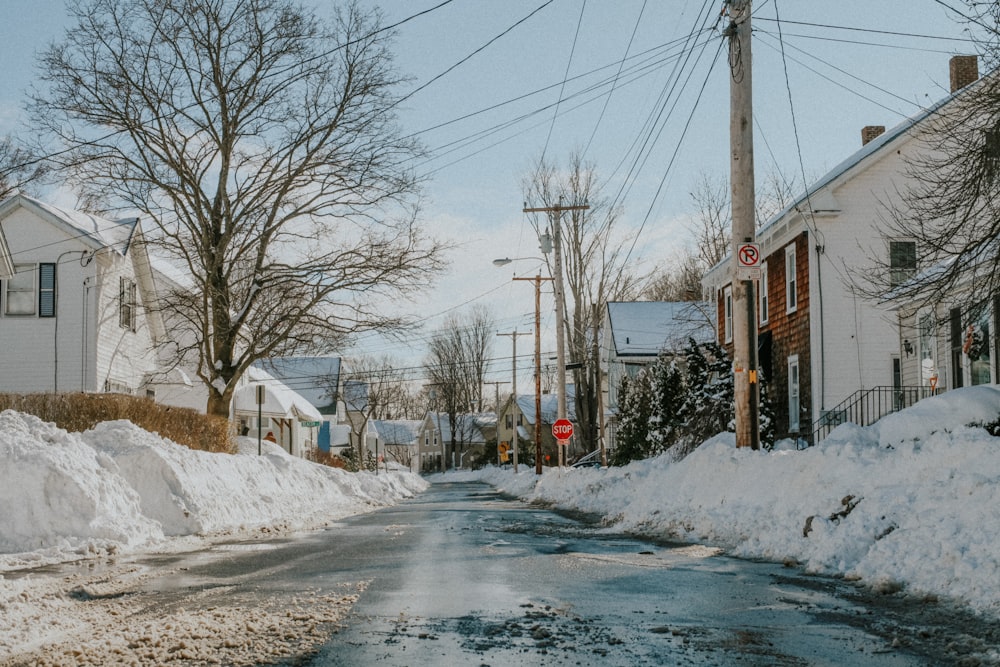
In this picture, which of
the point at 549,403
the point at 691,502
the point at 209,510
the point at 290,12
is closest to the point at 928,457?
the point at 691,502

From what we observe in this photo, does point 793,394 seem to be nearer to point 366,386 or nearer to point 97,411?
point 97,411

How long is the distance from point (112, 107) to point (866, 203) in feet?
69.5

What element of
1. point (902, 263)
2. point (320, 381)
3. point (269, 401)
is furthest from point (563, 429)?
point (320, 381)

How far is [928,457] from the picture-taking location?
34.8 feet

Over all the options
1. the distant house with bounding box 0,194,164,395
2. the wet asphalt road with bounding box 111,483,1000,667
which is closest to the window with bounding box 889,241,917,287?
the wet asphalt road with bounding box 111,483,1000,667

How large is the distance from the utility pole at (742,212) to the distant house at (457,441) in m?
81.0

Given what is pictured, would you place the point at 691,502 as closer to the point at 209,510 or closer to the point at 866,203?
the point at 209,510

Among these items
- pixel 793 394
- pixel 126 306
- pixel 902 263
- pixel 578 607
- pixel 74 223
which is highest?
pixel 74 223

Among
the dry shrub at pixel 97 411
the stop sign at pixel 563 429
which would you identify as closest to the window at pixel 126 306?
the dry shrub at pixel 97 411

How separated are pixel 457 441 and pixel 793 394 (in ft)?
305

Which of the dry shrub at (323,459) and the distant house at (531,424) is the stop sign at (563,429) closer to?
the dry shrub at (323,459)

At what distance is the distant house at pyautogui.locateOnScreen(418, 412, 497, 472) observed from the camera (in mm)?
105500

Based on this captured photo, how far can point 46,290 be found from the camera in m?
30.8

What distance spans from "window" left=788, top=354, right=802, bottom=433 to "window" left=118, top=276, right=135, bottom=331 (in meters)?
20.8
